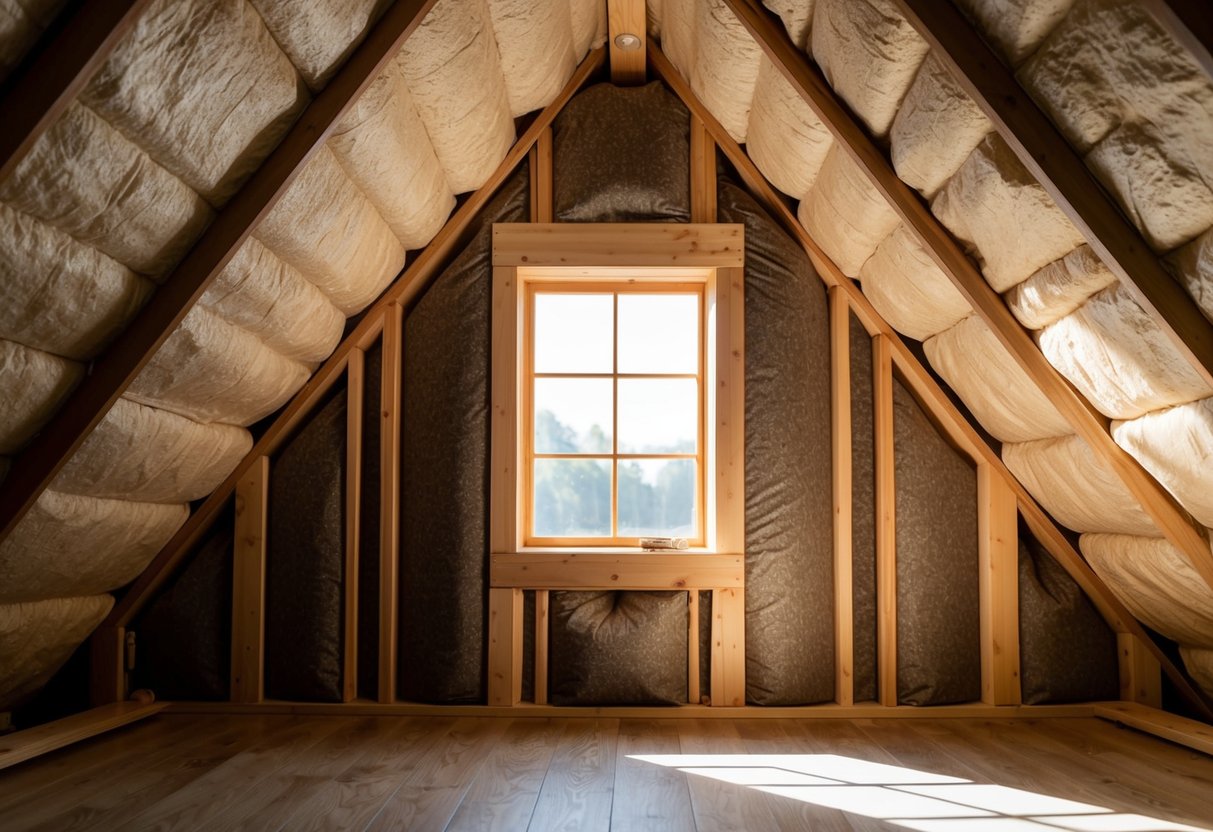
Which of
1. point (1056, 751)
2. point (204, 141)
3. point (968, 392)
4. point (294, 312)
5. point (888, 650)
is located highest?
point (204, 141)

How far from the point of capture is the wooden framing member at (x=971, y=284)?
2832mm

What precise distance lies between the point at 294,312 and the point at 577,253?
3.78 feet

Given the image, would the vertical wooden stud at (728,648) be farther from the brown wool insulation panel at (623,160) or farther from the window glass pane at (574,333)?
the brown wool insulation panel at (623,160)

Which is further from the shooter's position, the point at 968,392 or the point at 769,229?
the point at 769,229

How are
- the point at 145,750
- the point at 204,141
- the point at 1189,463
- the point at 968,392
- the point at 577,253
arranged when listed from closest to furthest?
the point at 204,141, the point at 1189,463, the point at 145,750, the point at 968,392, the point at 577,253

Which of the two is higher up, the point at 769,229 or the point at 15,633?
the point at 769,229

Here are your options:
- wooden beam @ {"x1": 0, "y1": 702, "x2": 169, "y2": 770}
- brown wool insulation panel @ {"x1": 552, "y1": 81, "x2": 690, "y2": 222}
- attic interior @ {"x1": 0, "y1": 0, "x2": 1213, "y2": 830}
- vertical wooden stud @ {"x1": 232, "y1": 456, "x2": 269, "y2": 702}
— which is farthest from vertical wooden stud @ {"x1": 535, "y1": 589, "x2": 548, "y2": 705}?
brown wool insulation panel @ {"x1": 552, "y1": 81, "x2": 690, "y2": 222}

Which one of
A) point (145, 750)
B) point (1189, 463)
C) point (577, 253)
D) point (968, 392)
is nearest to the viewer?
point (1189, 463)

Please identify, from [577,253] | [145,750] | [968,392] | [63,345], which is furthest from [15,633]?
[968,392]

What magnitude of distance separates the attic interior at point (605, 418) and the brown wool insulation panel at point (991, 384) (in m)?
0.02

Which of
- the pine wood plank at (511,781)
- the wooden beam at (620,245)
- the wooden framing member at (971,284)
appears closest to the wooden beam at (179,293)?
the wooden framing member at (971,284)

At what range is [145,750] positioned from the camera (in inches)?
125

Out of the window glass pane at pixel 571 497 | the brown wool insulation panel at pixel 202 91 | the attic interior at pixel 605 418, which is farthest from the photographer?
the window glass pane at pixel 571 497

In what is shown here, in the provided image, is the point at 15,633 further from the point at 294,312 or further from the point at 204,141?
the point at 204,141
